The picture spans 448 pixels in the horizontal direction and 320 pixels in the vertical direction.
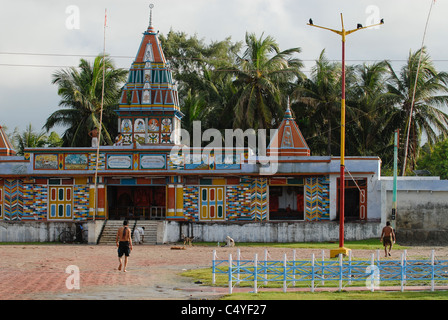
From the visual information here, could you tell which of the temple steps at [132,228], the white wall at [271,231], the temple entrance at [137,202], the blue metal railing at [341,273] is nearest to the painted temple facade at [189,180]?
the white wall at [271,231]

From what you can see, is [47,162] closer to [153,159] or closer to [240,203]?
[153,159]

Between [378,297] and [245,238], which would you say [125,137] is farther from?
[378,297]

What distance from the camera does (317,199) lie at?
39406 millimetres

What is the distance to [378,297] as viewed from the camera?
58.9ft

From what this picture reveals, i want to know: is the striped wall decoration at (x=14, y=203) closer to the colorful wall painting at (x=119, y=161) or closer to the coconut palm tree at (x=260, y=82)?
the colorful wall painting at (x=119, y=161)

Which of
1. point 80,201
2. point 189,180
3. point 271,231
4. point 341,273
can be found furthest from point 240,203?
point 341,273

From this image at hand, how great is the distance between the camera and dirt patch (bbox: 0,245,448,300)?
1856 cm

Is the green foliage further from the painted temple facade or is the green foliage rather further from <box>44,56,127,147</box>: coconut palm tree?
<box>44,56,127,147</box>: coconut palm tree

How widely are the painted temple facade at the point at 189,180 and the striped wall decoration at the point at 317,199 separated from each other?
0.05 m

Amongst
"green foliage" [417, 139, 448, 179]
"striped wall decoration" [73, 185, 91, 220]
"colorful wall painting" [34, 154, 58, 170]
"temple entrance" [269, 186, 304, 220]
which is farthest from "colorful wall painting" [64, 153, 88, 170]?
"green foliage" [417, 139, 448, 179]

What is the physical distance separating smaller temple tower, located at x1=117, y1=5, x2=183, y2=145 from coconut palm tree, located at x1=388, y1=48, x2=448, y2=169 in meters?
14.9

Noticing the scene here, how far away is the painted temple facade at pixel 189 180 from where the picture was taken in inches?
1545

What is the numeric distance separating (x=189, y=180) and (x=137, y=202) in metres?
5.80

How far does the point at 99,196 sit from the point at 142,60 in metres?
8.38
